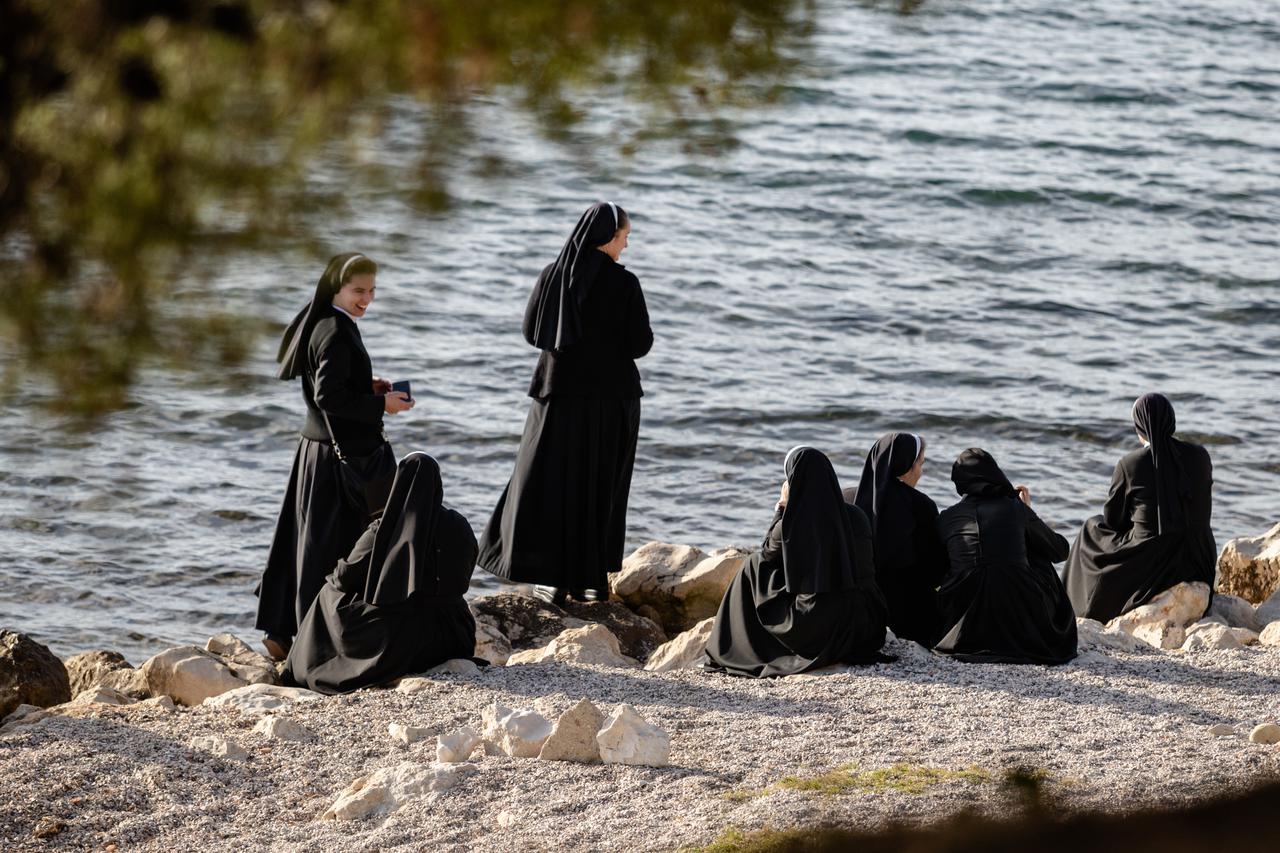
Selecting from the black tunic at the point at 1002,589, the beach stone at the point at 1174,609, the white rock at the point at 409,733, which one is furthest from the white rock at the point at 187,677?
the beach stone at the point at 1174,609

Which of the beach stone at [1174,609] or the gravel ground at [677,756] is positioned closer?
the gravel ground at [677,756]

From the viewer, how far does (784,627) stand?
6.89 meters

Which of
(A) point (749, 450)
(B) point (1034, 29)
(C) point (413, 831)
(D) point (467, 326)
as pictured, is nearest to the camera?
(C) point (413, 831)

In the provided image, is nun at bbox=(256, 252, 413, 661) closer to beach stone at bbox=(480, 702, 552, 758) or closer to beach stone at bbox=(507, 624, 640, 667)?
beach stone at bbox=(507, 624, 640, 667)

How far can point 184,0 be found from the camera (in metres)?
2.35

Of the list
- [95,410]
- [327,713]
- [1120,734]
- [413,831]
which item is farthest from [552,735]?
[95,410]

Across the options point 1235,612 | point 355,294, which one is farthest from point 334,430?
point 1235,612

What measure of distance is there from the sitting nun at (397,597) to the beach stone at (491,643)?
24.1 inches

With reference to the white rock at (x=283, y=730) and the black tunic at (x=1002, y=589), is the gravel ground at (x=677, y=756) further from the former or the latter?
the black tunic at (x=1002, y=589)

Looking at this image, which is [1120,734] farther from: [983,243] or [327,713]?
[983,243]

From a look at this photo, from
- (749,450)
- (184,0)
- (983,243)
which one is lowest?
(749,450)

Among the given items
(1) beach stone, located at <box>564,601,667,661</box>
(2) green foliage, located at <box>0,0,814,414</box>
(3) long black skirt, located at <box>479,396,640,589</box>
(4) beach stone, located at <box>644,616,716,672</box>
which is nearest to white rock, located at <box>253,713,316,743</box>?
(4) beach stone, located at <box>644,616,716,672</box>

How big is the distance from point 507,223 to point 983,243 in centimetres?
516

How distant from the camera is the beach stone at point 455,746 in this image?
18.6 ft
